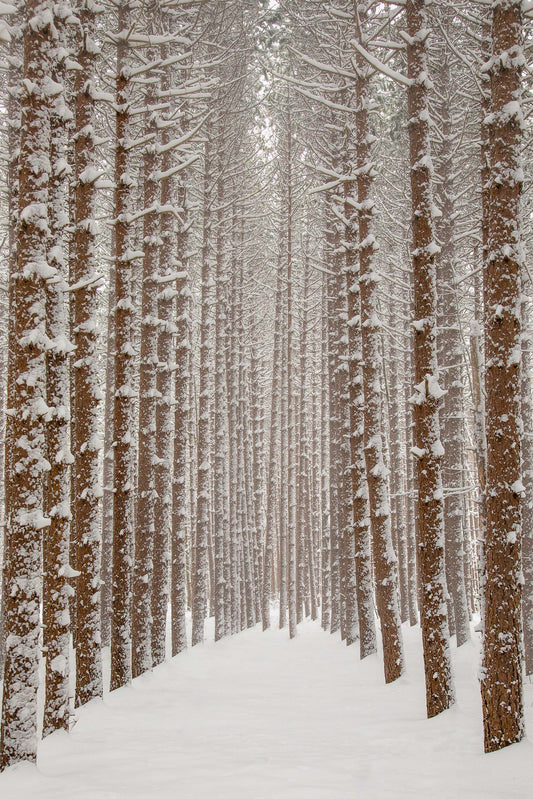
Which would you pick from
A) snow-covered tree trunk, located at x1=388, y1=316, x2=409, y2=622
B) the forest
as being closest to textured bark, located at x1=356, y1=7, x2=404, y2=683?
the forest

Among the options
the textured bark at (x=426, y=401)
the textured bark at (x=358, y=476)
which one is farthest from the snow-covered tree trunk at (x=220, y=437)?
the textured bark at (x=426, y=401)

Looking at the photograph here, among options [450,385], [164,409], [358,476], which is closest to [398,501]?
[450,385]

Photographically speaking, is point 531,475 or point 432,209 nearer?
point 432,209

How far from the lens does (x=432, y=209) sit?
6.68 m

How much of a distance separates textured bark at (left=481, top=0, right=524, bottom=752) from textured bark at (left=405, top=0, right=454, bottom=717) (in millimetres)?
1155

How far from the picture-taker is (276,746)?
588cm

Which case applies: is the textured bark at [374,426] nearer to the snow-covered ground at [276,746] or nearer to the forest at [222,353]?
the forest at [222,353]

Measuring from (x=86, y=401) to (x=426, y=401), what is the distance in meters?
3.92

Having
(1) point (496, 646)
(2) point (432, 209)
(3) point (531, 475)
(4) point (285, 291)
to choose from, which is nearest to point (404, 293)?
(4) point (285, 291)

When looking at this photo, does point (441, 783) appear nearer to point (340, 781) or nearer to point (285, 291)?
point (340, 781)

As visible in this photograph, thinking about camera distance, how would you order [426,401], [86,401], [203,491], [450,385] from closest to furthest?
[426,401] → [86,401] → [450,385] → [203,491]

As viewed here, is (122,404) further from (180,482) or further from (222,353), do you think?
(222,353)

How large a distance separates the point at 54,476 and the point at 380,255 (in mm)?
13127

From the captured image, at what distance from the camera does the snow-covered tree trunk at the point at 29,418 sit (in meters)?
4.77
